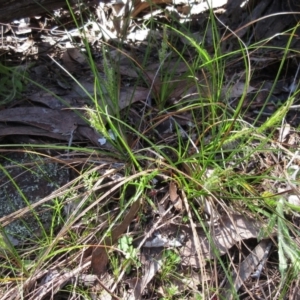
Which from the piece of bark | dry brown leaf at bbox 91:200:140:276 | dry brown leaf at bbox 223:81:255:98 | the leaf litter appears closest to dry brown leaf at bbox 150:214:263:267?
the leaf litter

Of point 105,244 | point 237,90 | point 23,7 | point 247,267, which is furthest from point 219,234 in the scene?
point 23,7

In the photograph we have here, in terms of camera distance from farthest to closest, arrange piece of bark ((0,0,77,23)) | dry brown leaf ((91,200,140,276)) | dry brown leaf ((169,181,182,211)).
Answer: piece of bark ((0,0,77,23)) → dry brown leaf ((169,181,182,211)) → dry brown leaf ((91,200,140,276))

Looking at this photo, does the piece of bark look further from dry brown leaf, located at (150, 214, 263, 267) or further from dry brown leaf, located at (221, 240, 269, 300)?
dry brown leaf, located at (221, 240, 269, 300)

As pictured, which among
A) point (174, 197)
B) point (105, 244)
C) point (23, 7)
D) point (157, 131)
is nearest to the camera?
point (105, 244)

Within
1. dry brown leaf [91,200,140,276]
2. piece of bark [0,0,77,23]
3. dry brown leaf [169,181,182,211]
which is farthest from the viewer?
piece of bark [0,0,77,23]

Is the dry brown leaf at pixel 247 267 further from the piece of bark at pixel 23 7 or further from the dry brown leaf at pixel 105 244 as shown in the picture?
the piece of bark at pixel 23 7

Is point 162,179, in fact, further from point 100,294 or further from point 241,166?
point 100,294

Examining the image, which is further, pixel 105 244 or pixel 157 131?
pixel 157 131

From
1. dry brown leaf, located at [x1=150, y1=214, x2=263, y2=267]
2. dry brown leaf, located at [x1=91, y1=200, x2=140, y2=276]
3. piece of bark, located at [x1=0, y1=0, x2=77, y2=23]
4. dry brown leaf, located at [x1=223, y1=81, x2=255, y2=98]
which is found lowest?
dry brown leaf, located at [x1=150, y1=214, x2=263, y2=267]

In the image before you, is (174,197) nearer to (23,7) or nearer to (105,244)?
(105,244)
